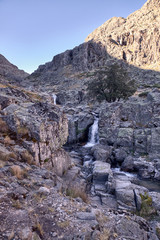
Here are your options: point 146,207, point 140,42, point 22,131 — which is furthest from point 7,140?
Result: point 140,42

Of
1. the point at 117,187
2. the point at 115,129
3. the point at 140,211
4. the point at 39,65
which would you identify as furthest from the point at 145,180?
the point at 39,65

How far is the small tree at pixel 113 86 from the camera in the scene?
3250 centimetres

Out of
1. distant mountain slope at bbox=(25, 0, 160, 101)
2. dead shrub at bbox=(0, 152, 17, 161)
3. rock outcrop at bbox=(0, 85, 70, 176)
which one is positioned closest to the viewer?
dead shrub at bbox=(0, 152, 17, 161)

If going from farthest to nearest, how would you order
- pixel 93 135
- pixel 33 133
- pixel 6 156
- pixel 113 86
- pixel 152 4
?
1. pixel 152 4
2. pixel 113 86
3. pixel 93 135
4. pixel 33 133
5. pixel 6 156

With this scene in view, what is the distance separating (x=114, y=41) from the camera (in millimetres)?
96875

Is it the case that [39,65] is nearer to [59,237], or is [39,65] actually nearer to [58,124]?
[58,124]

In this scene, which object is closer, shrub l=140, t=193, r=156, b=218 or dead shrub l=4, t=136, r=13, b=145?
dead shrub l=4, t=136, r=13, b=145

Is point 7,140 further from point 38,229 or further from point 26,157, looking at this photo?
point 38,229

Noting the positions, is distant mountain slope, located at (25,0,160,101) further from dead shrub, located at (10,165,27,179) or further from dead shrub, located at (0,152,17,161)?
dead shrub, located at (10,165,27,179)

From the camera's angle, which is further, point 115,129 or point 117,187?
point 115,129

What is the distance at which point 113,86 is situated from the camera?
32.8 m

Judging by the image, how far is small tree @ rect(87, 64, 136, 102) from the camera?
3250 cm

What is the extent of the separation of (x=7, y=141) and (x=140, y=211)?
8.79 metres

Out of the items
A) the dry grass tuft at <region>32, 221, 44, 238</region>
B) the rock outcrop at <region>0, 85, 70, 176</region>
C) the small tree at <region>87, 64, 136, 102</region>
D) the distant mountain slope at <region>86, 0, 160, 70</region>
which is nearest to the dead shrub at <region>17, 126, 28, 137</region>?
the rock outcrop at <region>0, 85, 70, 176</region>
